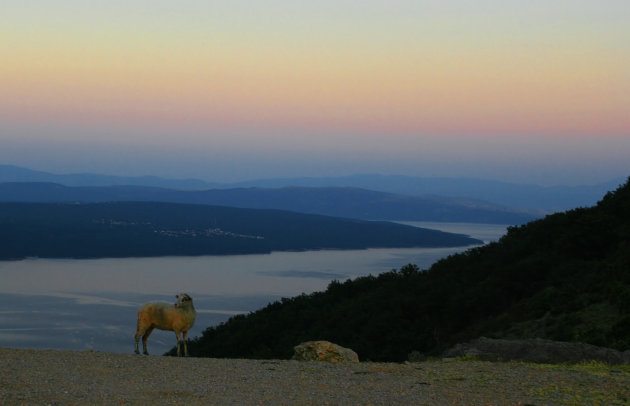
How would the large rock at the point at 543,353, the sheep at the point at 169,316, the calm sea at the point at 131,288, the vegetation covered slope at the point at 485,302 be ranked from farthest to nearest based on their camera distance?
the calm sea at the point at 131,288, the vegetation covered slope at the point at 485,302, the sheep at the point at 169,316, the large rock at the point at 543,353

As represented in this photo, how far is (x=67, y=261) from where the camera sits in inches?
6624

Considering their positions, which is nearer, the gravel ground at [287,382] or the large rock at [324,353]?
the gravel ground at [287,382]

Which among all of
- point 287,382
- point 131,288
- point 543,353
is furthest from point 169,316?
point 131,288

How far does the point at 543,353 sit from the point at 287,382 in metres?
5.18

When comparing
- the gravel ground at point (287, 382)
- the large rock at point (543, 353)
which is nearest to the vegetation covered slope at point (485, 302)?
the large rock at point (543, 353)

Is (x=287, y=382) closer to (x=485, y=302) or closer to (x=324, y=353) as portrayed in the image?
(x=324, y=353)

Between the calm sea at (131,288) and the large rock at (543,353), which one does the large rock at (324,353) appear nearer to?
the large rock at (543,353)

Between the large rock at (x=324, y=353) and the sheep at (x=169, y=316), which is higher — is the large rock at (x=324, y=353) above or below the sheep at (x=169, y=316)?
below

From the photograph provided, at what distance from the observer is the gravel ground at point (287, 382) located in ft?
30.7

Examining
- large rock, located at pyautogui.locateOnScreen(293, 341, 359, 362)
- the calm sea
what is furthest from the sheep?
the calm sea

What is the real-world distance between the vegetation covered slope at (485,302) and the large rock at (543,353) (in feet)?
9.75

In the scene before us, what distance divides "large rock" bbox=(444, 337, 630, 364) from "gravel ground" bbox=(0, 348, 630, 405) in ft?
2.32

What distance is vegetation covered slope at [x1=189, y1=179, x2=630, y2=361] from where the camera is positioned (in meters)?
20.9

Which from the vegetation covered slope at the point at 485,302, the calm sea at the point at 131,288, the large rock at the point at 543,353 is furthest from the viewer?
the calm sea at the point at 131,288
